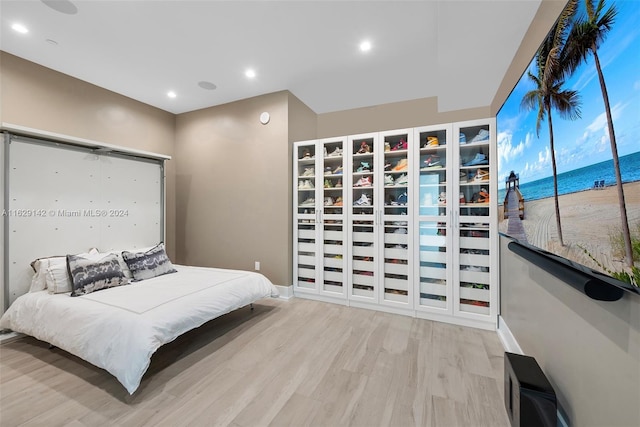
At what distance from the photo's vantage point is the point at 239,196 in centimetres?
392

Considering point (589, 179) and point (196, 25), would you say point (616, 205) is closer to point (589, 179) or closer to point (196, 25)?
point (589, 179)

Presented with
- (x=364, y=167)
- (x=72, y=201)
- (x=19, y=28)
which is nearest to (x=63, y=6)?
(x=19, y=28)

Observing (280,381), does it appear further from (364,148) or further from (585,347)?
(364,148)

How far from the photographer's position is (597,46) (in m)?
0.95

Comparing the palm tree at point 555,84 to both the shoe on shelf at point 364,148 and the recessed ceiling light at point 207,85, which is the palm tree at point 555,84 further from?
the recessed ceiling light at point 207,85

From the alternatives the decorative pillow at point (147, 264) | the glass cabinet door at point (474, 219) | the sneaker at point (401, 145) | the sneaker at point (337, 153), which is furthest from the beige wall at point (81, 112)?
the glass cabinet door at point (474, 219)

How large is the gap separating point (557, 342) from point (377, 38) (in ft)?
8.87

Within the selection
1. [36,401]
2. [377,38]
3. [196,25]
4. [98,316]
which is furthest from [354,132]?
[36,401]

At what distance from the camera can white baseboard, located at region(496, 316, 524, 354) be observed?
2.14m

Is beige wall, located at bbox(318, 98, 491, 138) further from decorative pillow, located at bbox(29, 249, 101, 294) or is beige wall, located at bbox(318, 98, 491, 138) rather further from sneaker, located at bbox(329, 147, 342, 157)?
decorative pillow, located at bbox(29, 249, 101, 294)

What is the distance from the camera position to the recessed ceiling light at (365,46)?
2.60m

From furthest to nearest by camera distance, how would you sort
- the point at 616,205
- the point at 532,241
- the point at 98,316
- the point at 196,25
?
the point at 196,25 → the point at 98,316 → the point at 532,241 → the point at 616,205

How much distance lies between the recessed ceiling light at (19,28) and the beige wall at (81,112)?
0.52 meters

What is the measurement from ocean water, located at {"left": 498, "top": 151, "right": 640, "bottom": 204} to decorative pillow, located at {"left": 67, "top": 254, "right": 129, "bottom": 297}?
11.4ft
